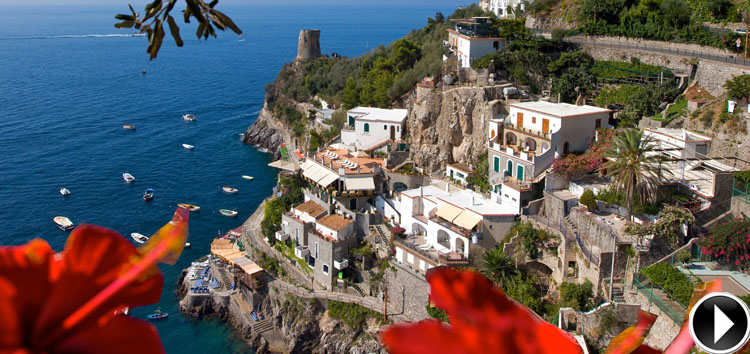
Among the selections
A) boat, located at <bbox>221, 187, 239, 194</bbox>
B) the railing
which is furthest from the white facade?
boat, located at <bbox>221, 187, 239, 194</bbox>

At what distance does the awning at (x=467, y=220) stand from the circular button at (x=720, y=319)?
1957 centimetres

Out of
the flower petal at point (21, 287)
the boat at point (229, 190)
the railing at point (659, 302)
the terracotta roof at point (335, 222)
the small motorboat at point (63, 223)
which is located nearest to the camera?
the flower petal at point (21, 287)

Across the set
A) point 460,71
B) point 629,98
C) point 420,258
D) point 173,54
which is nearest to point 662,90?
point 629,98

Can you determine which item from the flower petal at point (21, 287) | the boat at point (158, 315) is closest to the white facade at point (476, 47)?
the boat at point (158, 315)

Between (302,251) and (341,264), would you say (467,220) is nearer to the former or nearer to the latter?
(341,264)

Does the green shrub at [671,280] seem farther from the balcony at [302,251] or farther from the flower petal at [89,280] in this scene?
the flower petal at [89,280]

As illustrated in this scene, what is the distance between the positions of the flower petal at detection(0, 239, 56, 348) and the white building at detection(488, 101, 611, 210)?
69.7 feet

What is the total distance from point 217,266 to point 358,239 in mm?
7641

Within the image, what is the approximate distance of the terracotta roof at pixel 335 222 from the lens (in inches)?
989

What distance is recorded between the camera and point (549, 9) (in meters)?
36.0

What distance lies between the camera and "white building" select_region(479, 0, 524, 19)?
4100cm

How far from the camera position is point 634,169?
1748cm

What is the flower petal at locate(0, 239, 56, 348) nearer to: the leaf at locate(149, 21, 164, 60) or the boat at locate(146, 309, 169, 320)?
the leaf at locate(149, 21, 164, 60)

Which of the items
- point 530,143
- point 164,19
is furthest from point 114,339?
point 530,143
